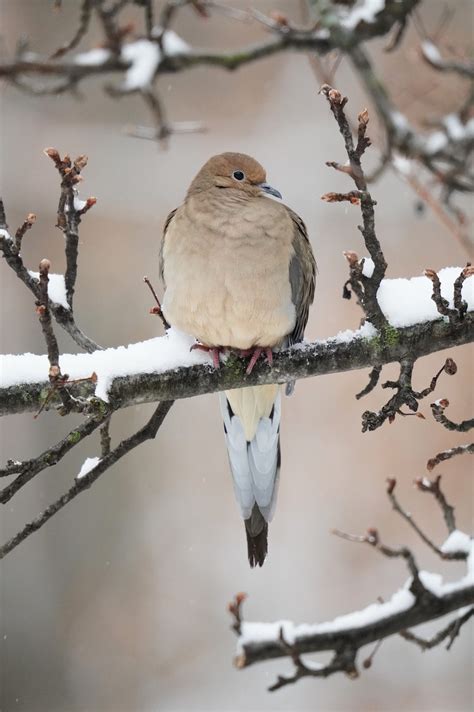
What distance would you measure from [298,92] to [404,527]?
452 centimetres

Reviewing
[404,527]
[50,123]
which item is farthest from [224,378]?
[50,123]

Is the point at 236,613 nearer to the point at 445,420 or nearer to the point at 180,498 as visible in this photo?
the point at 445,420

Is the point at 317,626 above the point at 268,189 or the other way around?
the other way around

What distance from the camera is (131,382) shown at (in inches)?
109

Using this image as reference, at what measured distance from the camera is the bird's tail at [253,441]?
3.62 metres

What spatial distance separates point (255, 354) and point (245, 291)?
277 mm

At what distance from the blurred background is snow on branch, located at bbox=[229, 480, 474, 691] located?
4276 mm

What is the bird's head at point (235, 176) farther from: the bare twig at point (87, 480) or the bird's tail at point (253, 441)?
the bare twig at point (87, 480)

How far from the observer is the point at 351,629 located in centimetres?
246

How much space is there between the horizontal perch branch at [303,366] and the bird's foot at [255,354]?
0.31 ft

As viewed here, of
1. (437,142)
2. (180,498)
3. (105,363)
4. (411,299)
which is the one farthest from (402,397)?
(180,498)

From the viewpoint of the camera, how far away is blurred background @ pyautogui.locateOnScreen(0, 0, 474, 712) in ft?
22.6

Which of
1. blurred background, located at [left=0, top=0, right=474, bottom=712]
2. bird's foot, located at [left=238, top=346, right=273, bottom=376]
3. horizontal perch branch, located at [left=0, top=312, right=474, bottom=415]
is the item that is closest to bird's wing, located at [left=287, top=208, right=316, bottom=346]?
bird's foot, located at [left=238, top=346, right=273, bottom=376]

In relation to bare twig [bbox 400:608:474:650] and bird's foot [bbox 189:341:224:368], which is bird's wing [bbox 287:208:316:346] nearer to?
bird's foot [bbox 189:341:224:368]
